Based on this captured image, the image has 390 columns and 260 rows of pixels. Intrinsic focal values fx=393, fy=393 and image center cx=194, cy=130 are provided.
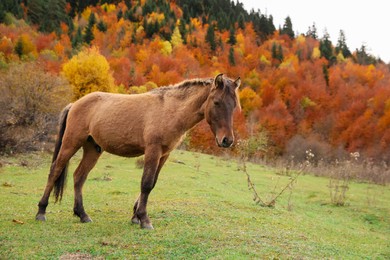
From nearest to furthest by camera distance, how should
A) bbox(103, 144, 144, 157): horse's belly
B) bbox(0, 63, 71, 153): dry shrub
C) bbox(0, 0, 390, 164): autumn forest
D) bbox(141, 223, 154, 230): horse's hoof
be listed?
bbox(141, 223, 154, 230): horse's hoof < bbox(103, 144, 144, 157): horse's belly < bbox(0, 63, 71, 153): dry shrub < bbox(0, 0, 390, 164): autumn forest

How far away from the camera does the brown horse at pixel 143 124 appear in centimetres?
692

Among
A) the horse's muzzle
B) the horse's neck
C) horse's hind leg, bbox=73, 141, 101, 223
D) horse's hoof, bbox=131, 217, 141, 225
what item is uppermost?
the horse's neck

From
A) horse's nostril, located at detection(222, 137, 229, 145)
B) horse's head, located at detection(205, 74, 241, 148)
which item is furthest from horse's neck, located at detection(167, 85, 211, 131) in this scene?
horse's nostril, located at detection(222, 137, 229, 145)

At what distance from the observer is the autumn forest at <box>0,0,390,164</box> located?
52.5m

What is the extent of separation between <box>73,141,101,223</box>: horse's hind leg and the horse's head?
2912 mm

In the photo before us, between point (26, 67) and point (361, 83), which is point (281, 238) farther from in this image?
point (361, 83)

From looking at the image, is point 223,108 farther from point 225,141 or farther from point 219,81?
point 225,141

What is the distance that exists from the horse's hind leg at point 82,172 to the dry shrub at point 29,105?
15035mm

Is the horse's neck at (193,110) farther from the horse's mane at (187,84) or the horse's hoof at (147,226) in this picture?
the horse's hoof at (147,226)

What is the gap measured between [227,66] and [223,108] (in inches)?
3621

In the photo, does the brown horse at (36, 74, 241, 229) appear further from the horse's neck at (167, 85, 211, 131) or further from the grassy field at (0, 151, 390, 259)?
the grassy field at (0, 151, 390, 259)

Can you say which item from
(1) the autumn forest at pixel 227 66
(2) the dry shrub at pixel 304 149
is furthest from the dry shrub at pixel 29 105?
(2) the dry shrub at pixel 304 149

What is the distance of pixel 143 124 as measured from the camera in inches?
292

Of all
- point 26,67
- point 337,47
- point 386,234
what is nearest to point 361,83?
point 337,47
